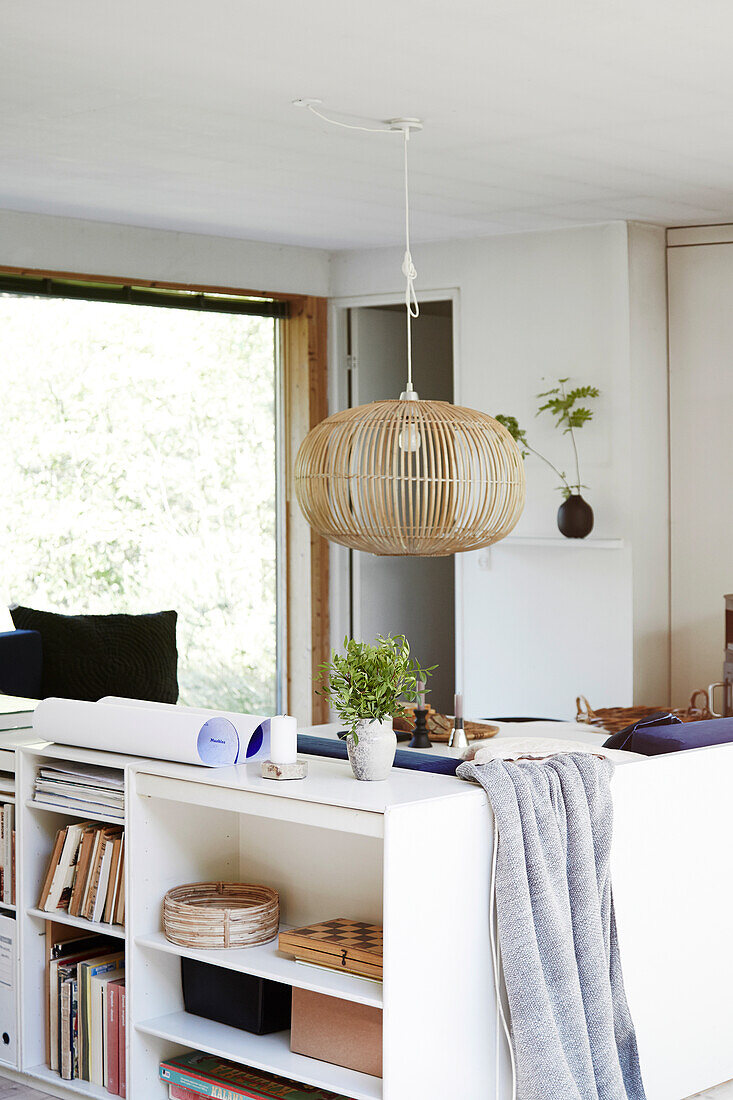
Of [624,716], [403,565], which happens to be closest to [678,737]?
[624,716]

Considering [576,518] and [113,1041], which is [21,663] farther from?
[113,1041]

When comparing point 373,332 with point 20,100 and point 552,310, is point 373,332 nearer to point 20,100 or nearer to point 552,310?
point 552,310

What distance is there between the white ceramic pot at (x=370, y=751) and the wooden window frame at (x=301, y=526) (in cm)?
430

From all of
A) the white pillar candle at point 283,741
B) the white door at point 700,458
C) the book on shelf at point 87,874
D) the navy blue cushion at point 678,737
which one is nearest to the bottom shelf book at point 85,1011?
the book on shelf at point 87,874

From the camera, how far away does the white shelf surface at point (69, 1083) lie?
10.6ft

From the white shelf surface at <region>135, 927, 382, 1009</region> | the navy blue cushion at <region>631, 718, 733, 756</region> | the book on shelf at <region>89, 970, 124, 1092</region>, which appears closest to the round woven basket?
the white shelf surface at <region>135, 927, 382, 1009</region>

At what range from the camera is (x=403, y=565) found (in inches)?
302

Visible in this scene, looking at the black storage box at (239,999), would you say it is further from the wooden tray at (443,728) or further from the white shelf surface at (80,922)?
the wooden tray at (443,728)

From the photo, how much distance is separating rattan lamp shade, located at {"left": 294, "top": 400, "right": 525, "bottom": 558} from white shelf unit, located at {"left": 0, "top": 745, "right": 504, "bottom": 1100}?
109 centimetres

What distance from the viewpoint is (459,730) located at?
15.0 feet

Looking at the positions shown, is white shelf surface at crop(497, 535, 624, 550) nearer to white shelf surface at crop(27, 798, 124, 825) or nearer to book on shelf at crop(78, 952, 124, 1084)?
white shelf surface at crop(27, 798, 124, 825)

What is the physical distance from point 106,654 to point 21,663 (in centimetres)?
45

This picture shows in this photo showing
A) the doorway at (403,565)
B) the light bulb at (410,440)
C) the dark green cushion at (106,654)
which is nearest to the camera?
the light bulb at (410,440)

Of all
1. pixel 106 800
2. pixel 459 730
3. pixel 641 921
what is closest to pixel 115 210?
pixel 459 730
